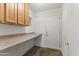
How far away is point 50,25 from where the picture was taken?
175 inches

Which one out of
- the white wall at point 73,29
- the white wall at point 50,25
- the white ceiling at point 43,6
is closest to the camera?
the white wall at point 73,29

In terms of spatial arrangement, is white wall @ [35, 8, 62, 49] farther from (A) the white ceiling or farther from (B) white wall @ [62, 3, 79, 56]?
(B) white wall @ [62, 3, 79, 56]

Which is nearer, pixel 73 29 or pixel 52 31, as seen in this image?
pixel 73 29

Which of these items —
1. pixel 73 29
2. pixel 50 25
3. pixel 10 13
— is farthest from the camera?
pixel 50 25

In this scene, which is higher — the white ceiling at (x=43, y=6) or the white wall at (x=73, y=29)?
the white ceiling at (x=43, y=6)

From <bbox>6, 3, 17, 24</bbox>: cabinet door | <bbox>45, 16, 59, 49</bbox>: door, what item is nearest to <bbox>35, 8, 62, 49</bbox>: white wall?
<bbox>45, 16, 59, 49</bbox>: door

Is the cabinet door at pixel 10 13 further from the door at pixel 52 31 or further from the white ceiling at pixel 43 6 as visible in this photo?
the door at pixel 52 31

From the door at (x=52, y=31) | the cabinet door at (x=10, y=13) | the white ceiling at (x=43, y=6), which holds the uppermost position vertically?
the white ceiling at (x=43, y=6)

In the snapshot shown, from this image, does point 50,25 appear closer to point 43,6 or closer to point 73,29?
point 43,6

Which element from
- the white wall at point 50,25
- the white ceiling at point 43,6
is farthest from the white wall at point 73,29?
the white wall at point 50,25

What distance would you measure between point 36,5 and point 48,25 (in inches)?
37.2

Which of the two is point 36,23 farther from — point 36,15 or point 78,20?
point 78,20

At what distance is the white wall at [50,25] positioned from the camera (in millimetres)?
4234

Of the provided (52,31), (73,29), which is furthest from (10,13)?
(52,31)
